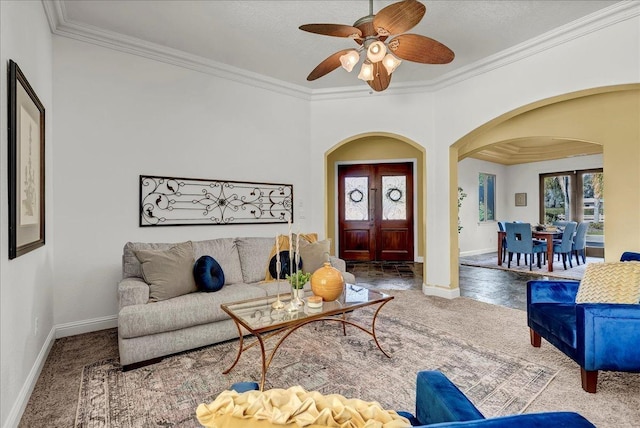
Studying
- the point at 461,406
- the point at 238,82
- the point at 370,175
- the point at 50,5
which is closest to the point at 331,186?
the point at 370,175

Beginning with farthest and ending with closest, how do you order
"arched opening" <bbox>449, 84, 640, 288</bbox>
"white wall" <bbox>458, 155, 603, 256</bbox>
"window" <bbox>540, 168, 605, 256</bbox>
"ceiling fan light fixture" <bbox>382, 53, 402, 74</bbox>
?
"white wall" <bbox>458, 155, 603, 256</bbox>
"window" <bbox>540, 168, 605, 256</bbox>
"arched opening" <bbox>449, 84, 640, 288</bbox>
"ceiling fan light fixture" <bbox>382, 53, 402, 74</bbox>

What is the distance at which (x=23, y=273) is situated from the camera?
6.51ft

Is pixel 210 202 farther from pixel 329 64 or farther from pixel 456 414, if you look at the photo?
pixel 456 414

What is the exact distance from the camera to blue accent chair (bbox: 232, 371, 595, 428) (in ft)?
2.04

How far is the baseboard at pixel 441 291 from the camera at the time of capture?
4.31 m

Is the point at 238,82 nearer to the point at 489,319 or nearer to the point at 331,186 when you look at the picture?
the point at 331,186

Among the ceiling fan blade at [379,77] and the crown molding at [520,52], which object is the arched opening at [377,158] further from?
the ceiling fan blade at [379,77]

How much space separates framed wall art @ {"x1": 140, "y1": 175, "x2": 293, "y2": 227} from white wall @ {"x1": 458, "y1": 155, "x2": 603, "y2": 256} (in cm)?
564

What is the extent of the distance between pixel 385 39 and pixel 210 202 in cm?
267

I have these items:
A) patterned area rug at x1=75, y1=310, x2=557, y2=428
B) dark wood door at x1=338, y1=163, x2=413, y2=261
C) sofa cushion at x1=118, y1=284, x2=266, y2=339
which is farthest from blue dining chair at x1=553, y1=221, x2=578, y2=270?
sofa cushion at x1=118, y1=284, x2=266, y2=339

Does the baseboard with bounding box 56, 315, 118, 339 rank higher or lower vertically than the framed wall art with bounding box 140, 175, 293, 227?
lower

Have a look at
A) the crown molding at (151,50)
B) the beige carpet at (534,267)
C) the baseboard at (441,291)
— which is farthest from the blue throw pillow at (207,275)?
the beige carpet at (534,267)

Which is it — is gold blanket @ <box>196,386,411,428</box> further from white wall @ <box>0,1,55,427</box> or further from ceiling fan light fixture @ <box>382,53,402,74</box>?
ceiling fan light fixture @ <box>382,53,402,74</box>

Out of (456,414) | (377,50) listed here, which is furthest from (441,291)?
(456,414)
